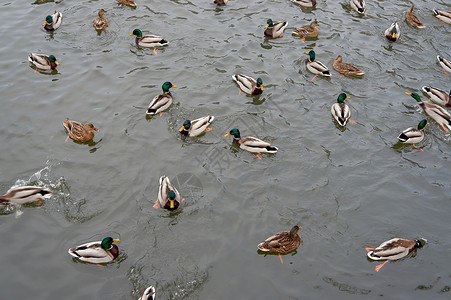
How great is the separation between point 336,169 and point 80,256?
6464 millimetres

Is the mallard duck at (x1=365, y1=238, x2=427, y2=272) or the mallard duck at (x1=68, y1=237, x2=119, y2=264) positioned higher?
the mallard duck at (x1=68, y1=237, x2=119, y2=264)

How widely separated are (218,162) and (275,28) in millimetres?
7120

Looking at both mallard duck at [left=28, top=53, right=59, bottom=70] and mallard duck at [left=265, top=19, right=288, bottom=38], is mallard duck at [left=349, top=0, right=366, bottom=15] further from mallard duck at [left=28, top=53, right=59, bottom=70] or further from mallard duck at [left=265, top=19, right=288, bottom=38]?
mallard duck at [left=28, top=53, right=59, bottom=70]

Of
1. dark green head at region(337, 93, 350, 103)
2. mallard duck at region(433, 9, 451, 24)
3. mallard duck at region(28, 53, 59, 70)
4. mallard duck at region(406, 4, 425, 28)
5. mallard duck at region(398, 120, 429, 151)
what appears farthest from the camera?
mallard duck at region(433, 9, 451, 24)

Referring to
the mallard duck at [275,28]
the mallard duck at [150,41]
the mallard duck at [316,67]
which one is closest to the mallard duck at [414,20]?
the mallard duck at [275,28]

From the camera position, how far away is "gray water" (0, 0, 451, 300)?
28.0 ft

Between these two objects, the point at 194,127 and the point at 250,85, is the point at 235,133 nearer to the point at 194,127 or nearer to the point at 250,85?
the point at 194,127

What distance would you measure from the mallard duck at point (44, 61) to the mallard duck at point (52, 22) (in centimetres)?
194

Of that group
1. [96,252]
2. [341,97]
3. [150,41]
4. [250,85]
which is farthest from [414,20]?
[96,252]

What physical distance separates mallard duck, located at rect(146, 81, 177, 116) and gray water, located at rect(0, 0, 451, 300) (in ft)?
Answer: 0.74

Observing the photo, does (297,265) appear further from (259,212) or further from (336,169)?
(336,169)

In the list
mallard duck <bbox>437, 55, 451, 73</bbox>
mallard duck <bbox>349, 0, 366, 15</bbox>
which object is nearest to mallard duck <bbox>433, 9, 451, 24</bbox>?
mallard duck <bbox>349, 0, 366, 15</bbox>

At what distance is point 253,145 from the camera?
11.0 m

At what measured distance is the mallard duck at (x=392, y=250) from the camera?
875 cm
